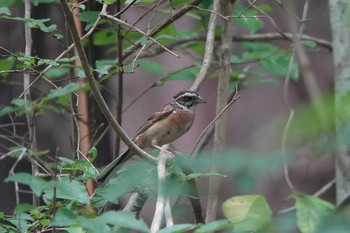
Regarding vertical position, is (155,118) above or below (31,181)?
below

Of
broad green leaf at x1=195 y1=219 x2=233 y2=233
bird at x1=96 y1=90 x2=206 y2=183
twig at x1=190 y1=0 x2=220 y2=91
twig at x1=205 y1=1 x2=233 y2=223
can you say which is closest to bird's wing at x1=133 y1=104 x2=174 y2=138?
bird at x1=96 y1=90 x2=206 y2=183

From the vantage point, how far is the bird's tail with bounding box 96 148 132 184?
11.8 feet

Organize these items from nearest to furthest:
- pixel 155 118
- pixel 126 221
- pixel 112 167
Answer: pixel 126 221 → pixel 112 167 → pixel 155 118

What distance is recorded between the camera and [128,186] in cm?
187

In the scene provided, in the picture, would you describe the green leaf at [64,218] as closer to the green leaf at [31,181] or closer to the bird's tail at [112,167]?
the green leaf at [31,181]

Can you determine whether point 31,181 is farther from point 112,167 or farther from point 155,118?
point 155,118

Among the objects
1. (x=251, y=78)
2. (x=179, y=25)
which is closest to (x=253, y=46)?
(x=251, y=78)

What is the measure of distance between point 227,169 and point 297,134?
192mm

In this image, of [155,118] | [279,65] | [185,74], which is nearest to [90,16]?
[185,74]

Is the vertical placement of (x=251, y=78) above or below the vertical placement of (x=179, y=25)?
below

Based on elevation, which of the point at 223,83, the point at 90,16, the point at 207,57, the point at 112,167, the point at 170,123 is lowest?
the point at 112,167

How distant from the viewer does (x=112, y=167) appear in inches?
152

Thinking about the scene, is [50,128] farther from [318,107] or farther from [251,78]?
[318,107]

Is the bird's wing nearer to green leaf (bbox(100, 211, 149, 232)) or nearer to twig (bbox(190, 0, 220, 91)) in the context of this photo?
twig (bbox(190, 0, 220, 91))
